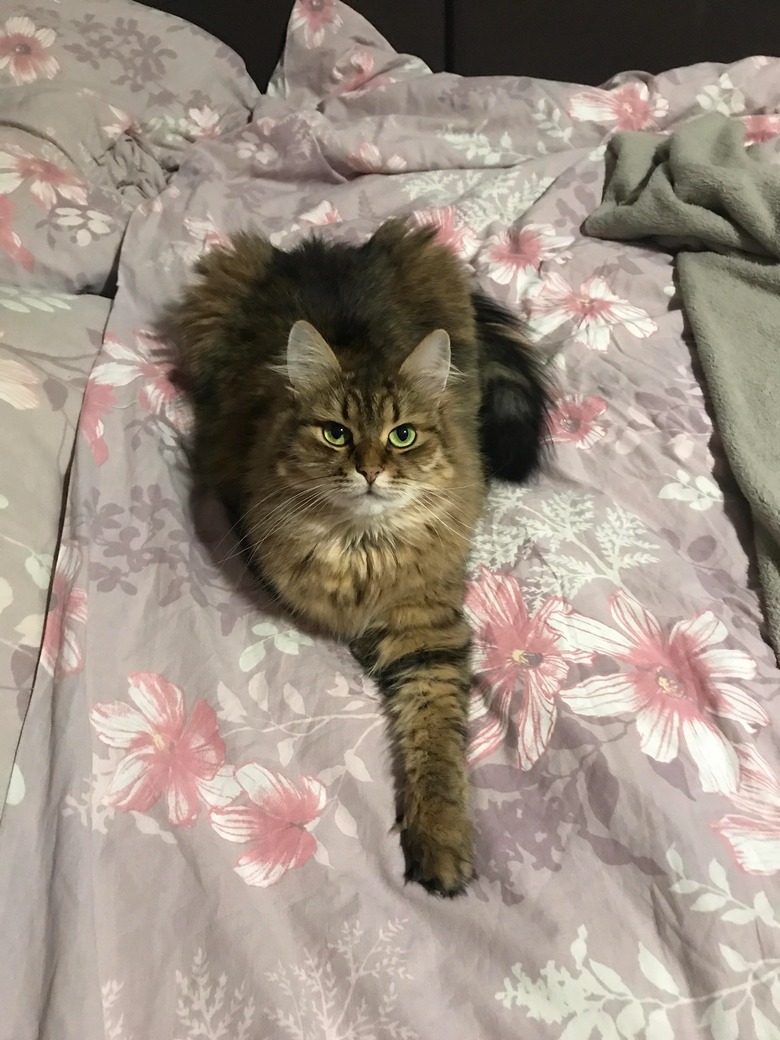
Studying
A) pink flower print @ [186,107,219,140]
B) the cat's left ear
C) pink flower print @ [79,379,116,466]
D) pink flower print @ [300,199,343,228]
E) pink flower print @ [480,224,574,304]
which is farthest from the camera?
Result: pink flower print @ [186,107,219,140]

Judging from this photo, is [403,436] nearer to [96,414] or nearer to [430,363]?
[430,363]

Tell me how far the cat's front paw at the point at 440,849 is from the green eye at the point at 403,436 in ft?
1.65

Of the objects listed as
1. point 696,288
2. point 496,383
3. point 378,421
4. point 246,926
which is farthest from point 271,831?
point 696,288

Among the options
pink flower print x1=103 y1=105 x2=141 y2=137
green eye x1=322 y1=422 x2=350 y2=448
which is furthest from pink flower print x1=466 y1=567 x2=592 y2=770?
pink flower print x1=103 y1=105 x2=141 y2=137

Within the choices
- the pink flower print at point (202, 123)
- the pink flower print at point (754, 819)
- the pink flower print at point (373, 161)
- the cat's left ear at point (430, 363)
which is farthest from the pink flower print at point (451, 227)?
the pink flower print at point (754, 819)

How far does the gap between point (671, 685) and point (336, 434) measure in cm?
59

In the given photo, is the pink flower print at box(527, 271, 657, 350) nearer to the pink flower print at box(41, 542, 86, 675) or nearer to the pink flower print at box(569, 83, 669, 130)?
the pink flower print at box(569, 83, 669, 130)

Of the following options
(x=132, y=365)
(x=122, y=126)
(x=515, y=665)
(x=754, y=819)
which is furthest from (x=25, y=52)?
(x=754, y=819)

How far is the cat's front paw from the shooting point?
2.86 ft

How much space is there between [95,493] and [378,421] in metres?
0.48

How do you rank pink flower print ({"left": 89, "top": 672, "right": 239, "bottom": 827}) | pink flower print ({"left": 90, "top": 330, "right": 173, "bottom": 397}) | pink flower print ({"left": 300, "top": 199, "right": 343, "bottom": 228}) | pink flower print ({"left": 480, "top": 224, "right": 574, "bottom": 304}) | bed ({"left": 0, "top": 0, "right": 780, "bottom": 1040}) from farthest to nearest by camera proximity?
pink flower print ({"left": 300, "top": 199, "right": 343, "bottom": 228})
pink flower print ({"left": 480, "top": 224, "right": 574, "bottom": 304})
pink flower print ({"left": 90, "top": 330, "right": 173, "bottom": 397})
pink flower print ({"left": 89, "top": 672, "right": 239, "bottom": 827})
bed ({"left": 0, "top": 0, "right": 780, "bottom": 1040})

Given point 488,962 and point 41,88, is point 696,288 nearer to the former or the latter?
point 488,962

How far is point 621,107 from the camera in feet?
6.44

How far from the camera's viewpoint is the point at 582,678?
1010 millimetres
